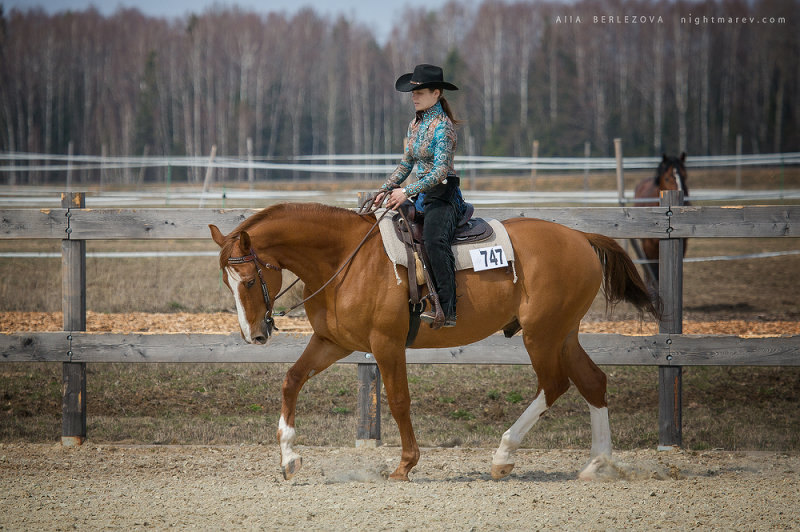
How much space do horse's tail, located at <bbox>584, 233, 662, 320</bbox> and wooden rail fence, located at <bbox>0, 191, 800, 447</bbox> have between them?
1.38ft

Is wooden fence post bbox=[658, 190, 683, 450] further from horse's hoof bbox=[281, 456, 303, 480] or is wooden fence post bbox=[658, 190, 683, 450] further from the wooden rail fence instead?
horse's hoof bbox=[281, 456, 303, 480]

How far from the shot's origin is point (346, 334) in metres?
4.96

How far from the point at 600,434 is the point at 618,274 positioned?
1.19 metres

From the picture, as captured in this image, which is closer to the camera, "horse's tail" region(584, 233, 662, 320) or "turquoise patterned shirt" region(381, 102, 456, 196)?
"turquoise patterned shirt" region(381, 102, 456, 196)

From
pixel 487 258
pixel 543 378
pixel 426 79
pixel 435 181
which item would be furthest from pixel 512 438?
pixel 426 79

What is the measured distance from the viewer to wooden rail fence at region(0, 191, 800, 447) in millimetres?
5992

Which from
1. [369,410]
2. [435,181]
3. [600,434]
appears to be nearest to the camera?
[435,181]

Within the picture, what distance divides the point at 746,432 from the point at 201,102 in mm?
48263

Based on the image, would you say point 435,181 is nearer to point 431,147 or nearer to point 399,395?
point 431,147

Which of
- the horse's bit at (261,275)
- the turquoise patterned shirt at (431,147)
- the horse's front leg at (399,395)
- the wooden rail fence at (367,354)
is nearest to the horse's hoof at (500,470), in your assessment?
the horse's front leg at (399,395)

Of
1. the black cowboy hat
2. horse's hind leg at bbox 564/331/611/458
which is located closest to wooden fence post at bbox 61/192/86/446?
the black cowboy hat

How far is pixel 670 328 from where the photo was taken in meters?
6.10

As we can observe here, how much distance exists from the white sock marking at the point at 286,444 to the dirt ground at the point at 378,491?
0.17 m

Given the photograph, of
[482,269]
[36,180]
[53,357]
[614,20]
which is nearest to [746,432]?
[482,269]
